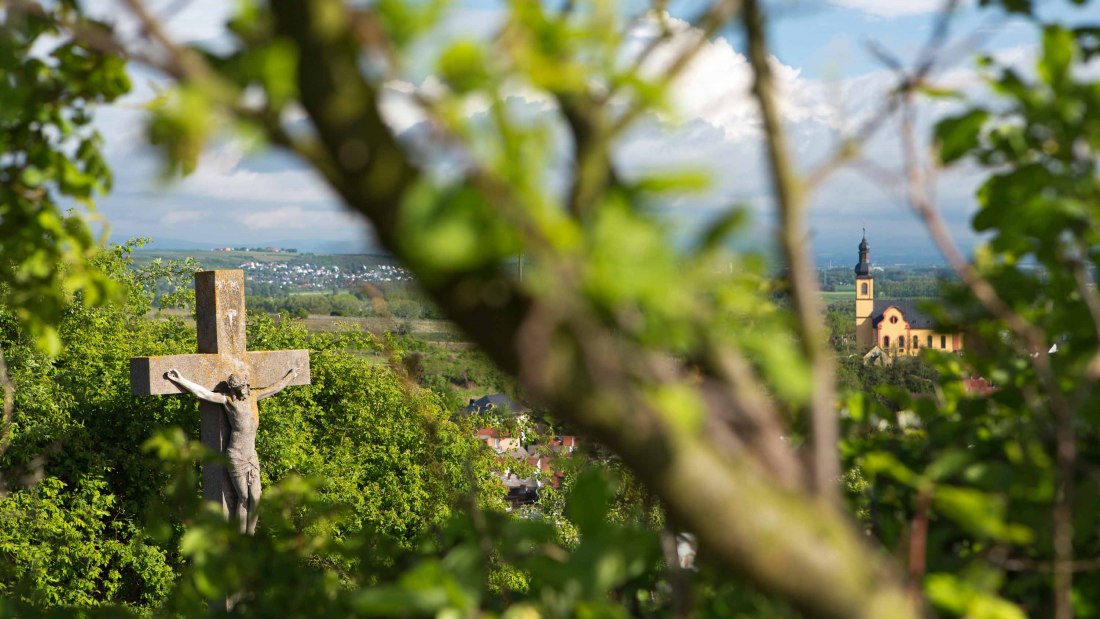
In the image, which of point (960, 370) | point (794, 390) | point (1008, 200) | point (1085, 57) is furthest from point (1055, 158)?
point (794, 390)

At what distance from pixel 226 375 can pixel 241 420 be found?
46 centimetres

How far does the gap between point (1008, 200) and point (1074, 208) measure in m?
0.12

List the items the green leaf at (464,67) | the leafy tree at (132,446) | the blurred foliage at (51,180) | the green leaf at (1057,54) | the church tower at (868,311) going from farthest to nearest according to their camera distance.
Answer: the leafy tree at (132,446)
the church tower at (868,311)
the blurred foliage at (51,180)
the green leaf at (1057,54)
the green leaf at (464,67)

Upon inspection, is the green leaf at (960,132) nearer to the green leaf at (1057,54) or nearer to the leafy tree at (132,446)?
the green leaf at (1057,54)

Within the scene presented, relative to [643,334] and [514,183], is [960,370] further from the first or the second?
[514,183]

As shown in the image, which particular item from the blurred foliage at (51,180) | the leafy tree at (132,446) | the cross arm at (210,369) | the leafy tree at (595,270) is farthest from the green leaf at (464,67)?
the leafy tree at (132,446)

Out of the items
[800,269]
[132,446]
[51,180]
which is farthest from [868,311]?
[800,269]

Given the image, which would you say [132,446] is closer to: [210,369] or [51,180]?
[210,369]

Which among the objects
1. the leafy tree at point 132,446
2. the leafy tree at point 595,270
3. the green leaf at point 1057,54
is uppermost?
the green leaf at point 1057,54

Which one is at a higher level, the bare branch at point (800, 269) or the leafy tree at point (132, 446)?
the bare branch at point (800, 269)

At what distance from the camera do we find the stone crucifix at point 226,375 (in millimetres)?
8759

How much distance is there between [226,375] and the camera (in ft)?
29.5

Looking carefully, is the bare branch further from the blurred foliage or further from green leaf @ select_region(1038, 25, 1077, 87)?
the blurred foliage

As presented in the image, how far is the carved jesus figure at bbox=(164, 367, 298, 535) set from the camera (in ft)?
29.1
